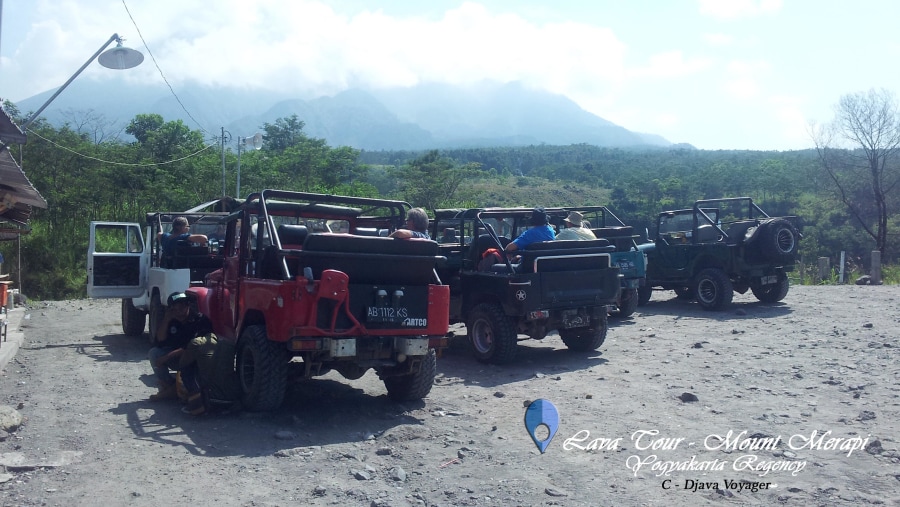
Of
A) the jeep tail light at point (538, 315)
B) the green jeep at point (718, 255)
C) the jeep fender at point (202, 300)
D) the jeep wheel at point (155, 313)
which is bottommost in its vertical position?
the jeep wheel at point (155, 313)

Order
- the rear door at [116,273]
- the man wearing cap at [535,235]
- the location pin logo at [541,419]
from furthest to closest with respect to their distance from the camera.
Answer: the rear door at [116,273] < the man wearing cap at [535,235] < the location pin logo at [541,419]

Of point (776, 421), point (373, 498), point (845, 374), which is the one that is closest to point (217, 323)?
point (373, 498)

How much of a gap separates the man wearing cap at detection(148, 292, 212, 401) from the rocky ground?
31cm

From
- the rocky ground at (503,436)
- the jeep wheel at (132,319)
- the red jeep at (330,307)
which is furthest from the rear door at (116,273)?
the red jeep at (330,307)

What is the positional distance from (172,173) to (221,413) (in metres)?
26.9

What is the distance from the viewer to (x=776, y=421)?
21.0 feet

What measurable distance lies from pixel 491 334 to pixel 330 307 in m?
3.52

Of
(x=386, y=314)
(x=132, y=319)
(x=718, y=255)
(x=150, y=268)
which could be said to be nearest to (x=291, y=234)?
(x=386, y=314)

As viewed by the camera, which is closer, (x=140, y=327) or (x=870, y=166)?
(x=140, y=327)

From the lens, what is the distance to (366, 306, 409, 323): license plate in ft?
21.7

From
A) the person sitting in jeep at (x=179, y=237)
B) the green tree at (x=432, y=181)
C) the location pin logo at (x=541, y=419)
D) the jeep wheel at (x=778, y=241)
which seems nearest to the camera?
the location pin logo at (x=541, y=419)

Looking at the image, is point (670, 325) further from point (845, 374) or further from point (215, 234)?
point (215, 234)

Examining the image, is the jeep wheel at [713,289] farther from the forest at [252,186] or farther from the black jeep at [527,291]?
the black jeep at [527,291]

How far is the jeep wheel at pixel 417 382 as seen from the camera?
7242 millimetres
